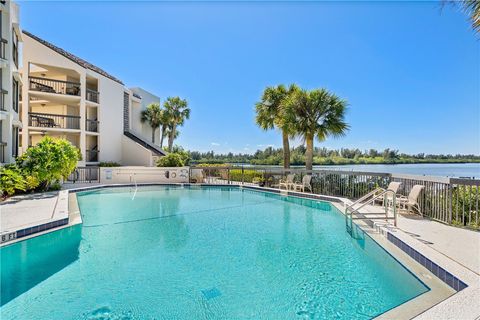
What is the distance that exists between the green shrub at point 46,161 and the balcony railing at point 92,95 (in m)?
8.10

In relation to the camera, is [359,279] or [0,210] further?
[0,210]

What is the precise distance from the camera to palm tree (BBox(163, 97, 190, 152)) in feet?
90.5

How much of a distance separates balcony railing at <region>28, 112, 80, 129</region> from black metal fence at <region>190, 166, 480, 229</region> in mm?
13699

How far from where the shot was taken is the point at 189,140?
38438 mm

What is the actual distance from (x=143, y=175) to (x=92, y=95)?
27.1 feet

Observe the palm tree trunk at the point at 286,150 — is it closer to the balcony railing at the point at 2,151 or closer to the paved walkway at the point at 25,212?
the paved walkway at the point at 25,212

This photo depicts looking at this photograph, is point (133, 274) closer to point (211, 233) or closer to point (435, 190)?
point (211, 233)

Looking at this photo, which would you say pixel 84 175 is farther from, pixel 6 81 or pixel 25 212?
pixel 25 212

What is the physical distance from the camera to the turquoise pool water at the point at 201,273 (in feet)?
9.95

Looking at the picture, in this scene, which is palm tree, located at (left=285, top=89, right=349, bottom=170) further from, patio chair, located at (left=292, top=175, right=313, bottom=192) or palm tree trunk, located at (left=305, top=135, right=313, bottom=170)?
patio chair, located at (left=292, top=175, right=313, bottom=192)

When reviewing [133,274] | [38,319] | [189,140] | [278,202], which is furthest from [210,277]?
[189,140]

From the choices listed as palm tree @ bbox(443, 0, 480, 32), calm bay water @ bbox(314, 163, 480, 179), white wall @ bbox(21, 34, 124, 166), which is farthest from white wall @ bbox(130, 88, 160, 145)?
palm tree @ bbox(443, 0, 480, 32)

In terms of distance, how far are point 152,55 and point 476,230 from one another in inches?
720

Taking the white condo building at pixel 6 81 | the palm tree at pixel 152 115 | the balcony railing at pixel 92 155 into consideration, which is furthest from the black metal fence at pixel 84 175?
the palm tree at pixel 152 115
